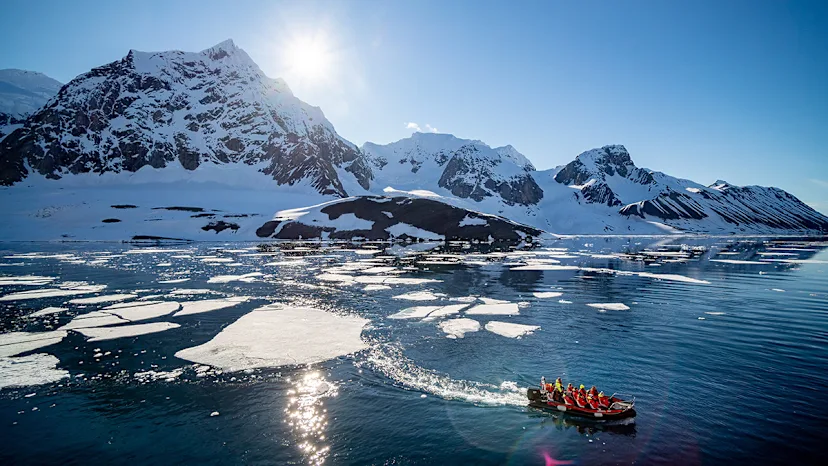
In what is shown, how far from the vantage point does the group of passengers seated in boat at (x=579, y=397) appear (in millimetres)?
15211

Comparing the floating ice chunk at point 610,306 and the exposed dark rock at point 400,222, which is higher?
the exposed dark rock at point 400,222

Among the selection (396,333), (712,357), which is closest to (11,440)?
(396,333)

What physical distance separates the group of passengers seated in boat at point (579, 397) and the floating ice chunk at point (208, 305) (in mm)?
26441

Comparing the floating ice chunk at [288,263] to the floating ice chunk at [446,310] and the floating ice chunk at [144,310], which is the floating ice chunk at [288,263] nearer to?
the floating ice chunk at [144,310]

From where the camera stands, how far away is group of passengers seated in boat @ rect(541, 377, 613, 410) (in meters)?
15.2

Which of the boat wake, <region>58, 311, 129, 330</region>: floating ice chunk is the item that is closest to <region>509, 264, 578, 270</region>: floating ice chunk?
the boat wake

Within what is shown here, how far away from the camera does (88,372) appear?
764 inches

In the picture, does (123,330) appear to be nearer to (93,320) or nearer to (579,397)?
(93,320)

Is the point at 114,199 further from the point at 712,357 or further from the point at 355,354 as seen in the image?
the point at 712,357

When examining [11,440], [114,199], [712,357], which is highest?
[114,199]

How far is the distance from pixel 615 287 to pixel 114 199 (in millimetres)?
181649

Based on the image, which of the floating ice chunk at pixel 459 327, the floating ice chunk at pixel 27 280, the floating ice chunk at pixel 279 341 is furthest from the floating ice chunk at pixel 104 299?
Result: the floating ice chunk at pixel 459 327

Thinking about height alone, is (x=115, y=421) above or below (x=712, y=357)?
below

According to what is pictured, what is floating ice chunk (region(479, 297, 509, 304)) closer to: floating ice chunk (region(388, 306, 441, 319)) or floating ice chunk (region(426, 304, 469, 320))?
floating ice chunk (region(426, 304, 469, 320))
